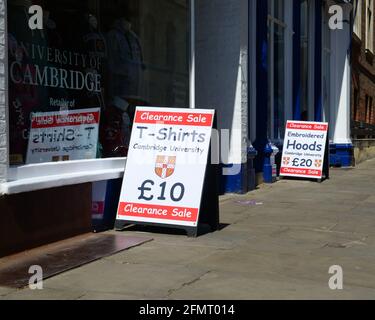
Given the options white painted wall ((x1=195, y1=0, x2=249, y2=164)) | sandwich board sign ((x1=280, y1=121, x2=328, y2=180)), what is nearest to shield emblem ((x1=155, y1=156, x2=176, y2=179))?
white painted wall ((x1=195, y1=0, x2=249, y2=164))

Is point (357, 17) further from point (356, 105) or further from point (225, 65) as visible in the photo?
point (225, 65)

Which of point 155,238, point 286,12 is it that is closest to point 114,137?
point 155,238

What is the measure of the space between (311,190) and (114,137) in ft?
17.0

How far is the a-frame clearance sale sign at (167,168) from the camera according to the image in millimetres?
7324

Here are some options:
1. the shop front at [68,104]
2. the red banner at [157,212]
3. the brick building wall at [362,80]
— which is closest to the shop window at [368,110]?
the brick building wall at [362,80]

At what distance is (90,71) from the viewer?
8.09m

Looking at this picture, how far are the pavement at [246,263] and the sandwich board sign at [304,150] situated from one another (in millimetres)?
4285

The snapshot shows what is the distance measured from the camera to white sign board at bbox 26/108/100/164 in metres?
7.07

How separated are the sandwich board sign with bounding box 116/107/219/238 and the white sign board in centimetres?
61

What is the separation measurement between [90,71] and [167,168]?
1.74 metres

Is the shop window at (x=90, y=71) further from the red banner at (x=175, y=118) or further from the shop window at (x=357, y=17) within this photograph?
the shop window at (x=357, y=17)

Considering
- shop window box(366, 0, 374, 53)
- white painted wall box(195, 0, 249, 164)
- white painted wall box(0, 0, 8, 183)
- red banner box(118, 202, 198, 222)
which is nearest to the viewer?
white painted wall box(0, 0, 8, 183)

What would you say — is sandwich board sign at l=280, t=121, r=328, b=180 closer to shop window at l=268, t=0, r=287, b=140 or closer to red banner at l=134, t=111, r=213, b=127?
shop window at l=268, t=0, r=287, b=140
